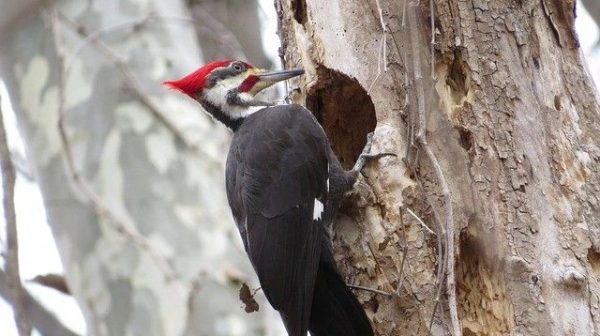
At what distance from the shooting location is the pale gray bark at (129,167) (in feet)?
14.2

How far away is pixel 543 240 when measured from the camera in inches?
126

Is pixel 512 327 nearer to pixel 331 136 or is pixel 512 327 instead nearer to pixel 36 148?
pixel 331 136

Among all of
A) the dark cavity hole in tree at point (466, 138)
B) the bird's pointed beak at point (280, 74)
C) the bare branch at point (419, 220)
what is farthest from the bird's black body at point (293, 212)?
the dark cavity hole in tree at point (466, 138)

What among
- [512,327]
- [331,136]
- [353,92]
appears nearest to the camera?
[512,327]

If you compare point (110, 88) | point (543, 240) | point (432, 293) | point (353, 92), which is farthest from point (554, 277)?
point (110, 88)

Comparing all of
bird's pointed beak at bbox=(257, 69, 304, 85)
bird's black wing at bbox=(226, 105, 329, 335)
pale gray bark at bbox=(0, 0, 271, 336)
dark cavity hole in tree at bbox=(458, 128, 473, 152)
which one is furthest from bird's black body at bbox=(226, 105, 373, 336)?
pale gray bark at bbox=(0, 0, 271, 336)

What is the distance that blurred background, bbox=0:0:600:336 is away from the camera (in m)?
4.34

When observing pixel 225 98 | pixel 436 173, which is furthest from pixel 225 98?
pixel 436 173

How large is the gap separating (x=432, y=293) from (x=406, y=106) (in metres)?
0.65

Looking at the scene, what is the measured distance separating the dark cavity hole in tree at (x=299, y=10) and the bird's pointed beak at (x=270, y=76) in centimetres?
20

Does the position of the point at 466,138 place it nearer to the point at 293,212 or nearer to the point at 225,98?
the point at 293,212

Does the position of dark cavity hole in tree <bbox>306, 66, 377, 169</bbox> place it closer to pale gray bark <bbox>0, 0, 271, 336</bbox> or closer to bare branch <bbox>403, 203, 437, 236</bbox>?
bare branch <bbox>403, 203, 437, 236</bbox>

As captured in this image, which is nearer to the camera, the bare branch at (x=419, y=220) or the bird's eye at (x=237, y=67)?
the bare branch at (x=419, y=220)

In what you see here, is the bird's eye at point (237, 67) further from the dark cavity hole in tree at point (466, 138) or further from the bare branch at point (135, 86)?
the dark cavity hole in tree at point (466, 138)
